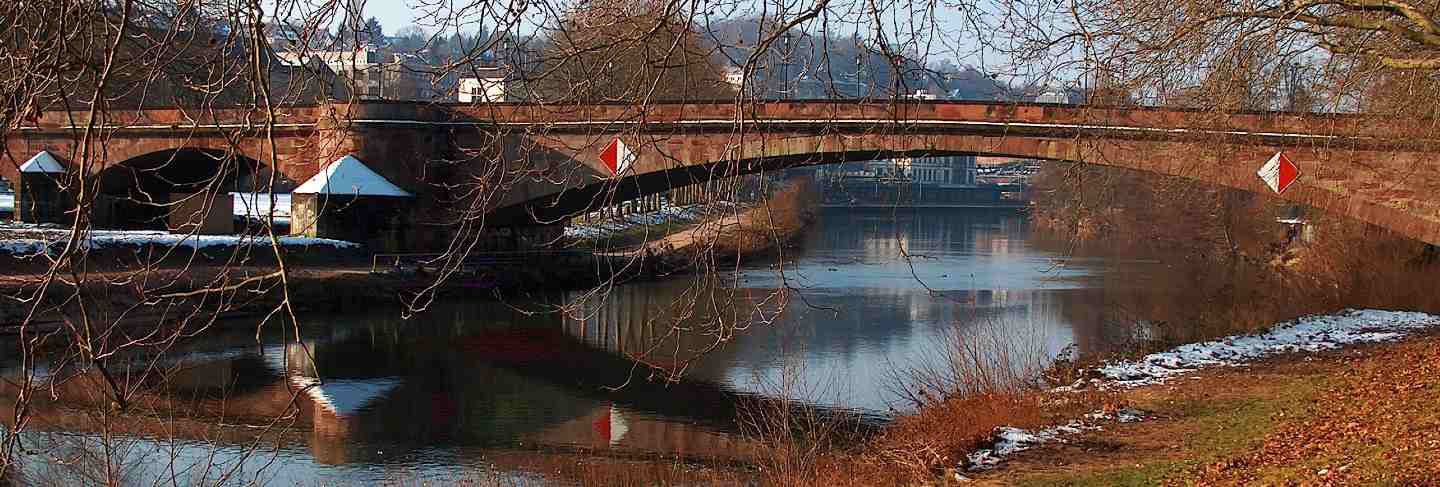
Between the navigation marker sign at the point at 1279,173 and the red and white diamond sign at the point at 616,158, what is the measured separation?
16632mm

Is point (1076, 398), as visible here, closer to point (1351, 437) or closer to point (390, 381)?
point (1351, 437)

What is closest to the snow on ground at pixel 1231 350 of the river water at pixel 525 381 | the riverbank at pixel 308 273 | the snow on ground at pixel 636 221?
the river water at pixel 525 381

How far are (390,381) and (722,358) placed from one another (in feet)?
13.4

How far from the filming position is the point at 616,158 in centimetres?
489

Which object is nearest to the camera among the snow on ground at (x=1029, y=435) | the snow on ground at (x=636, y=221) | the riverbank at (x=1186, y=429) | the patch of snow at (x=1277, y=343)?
the riverbank at (x=1186, y=429)

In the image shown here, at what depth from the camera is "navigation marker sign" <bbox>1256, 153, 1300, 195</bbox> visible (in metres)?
20.5

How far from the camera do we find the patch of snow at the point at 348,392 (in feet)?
48.5

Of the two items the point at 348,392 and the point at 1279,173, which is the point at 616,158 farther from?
the point at 1279,173

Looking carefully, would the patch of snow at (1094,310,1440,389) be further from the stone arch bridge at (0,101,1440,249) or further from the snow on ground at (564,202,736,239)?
the snow on ground at (564,202,736,239)

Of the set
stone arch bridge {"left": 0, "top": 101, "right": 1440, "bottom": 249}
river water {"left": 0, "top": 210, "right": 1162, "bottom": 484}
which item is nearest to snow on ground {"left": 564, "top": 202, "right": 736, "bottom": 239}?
stone arch bridge {"left": 0, "top": 101, "right": 1440, "bottom": 249}

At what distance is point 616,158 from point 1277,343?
546 inches

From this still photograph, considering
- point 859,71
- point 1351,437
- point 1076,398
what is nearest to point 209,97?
point 859,71

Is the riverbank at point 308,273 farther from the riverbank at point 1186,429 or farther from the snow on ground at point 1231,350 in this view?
the riverbank at point 1186,429

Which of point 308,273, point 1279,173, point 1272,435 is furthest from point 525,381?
point 1279,173
